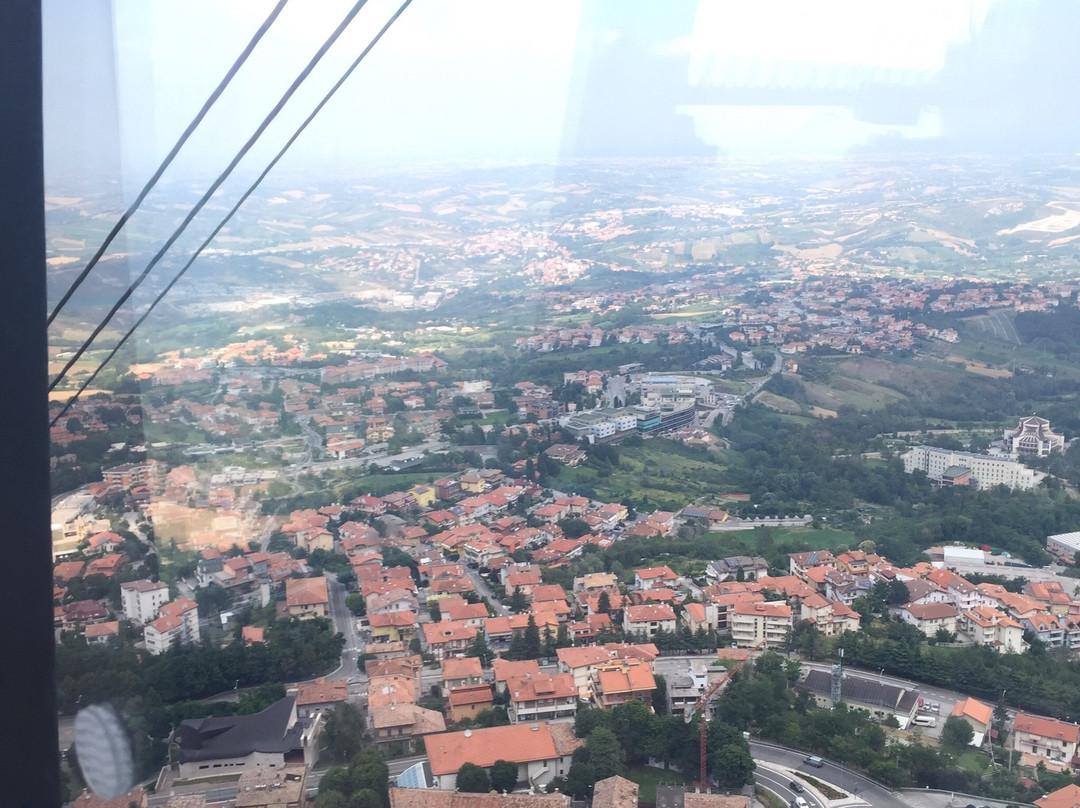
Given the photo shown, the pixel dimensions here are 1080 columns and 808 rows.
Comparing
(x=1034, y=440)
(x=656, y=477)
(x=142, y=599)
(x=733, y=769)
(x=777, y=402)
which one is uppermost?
(x=777, y=402)

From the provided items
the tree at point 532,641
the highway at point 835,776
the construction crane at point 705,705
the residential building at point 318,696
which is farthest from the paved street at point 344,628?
the highway at point 835,776

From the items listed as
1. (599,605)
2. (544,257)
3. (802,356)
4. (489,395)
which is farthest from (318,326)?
(599,605)

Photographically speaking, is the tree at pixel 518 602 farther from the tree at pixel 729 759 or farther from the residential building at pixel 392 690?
the tree at pixel 729 759

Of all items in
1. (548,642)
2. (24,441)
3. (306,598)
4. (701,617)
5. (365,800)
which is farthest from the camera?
(306,598)

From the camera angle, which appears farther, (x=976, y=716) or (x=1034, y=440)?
(x=1034, y=440)

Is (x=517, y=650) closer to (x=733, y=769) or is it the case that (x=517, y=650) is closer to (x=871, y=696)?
(x=733, y=769)

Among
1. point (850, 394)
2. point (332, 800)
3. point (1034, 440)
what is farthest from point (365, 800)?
point (850, 394)
